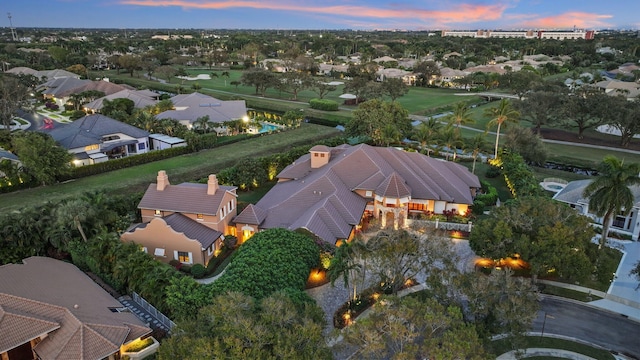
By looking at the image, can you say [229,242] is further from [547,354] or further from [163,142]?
[163,142]

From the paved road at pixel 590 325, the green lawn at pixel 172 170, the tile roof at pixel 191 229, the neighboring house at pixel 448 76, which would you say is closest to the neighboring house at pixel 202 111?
the green lawn at pixel 172 170

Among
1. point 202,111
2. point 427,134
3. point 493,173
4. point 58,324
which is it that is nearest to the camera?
point 58,324

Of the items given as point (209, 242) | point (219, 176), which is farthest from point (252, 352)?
point (219, 176)

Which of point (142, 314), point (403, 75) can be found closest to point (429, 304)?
point (142, 314)

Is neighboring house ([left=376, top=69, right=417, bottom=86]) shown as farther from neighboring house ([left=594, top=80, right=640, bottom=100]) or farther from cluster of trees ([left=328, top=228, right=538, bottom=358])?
cluster of trees ([left=328, top=228, right=538, bottom=358])

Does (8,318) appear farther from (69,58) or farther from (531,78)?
(69,58)

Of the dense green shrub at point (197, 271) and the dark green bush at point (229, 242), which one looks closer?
the dense green shrub at point (197, 271)

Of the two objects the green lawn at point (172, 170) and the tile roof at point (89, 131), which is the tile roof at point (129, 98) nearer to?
the tile roof at point (89, 131)
